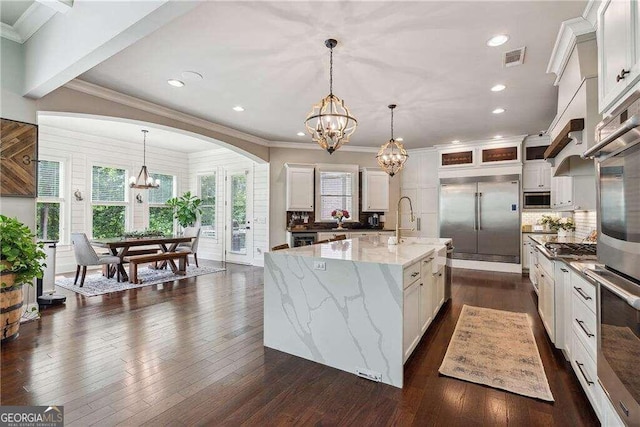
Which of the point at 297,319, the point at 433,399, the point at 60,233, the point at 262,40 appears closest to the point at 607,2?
the point at 262,40

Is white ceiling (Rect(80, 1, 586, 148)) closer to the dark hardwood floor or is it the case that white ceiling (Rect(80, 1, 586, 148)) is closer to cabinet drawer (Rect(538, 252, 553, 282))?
cabinet drawer (Rect(538, 252, 553, 282))

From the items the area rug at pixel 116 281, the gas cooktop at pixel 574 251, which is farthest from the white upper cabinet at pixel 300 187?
the gas cooktop at pixel 574 251

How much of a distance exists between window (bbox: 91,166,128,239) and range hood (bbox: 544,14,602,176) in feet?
26.1

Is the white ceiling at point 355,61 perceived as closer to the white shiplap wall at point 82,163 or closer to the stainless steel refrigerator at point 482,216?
the stainless steel refrigerator at point 482,216

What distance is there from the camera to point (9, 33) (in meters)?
3.18

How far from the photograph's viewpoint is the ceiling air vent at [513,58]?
297 centimetres

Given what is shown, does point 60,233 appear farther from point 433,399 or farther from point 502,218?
point 502,218

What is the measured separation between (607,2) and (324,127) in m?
2.05

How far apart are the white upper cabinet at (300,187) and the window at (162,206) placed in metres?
3.72

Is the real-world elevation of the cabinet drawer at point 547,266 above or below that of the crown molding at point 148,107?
below

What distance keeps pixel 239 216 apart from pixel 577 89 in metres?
6.62

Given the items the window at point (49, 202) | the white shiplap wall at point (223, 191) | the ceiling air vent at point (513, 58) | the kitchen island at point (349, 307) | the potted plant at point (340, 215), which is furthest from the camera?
the white shiplap wall at point (223, 191)

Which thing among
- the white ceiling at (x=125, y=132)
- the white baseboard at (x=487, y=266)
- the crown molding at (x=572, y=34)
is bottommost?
the white baseboard at (x=487, y=266)

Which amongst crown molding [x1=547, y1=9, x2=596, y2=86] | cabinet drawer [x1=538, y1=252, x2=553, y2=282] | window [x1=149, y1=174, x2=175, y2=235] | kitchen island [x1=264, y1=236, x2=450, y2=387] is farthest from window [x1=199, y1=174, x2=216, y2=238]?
crown molding [x1=547, y1=9, x2=596, y2=86]
